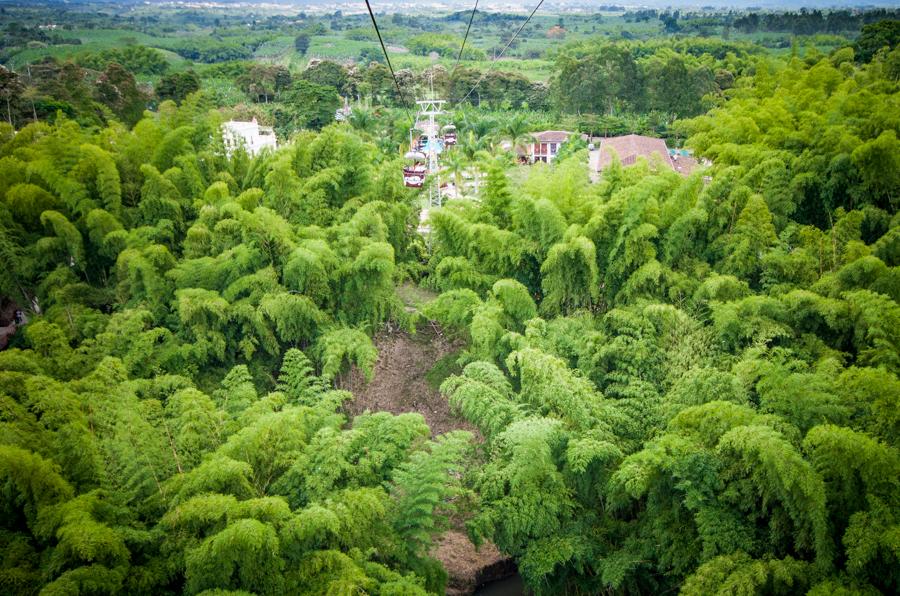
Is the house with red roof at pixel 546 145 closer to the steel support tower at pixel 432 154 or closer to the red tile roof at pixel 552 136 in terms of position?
the red tile roof at pixel 552 136

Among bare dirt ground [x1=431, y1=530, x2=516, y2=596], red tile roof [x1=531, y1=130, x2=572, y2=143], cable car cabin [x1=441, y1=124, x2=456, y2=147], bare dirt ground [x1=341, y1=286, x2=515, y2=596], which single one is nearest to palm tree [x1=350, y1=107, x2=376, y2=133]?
cable car cabin [x1=441, y1=124, x2=456, y2=147]

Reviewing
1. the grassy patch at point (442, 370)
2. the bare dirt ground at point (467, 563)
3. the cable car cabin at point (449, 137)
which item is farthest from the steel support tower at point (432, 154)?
the bare dirt ground at point (467, 563)

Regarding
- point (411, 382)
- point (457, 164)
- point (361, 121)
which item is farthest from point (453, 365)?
point (361, 121)

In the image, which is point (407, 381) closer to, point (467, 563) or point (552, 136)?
point (467, 563)

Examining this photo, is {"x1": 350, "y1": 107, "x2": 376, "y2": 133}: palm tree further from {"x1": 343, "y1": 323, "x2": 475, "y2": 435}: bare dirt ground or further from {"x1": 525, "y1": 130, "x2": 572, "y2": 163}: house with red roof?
{"x1": 343, "y1": 323, "x2": 475, "y2": 435}: bare dirt ground

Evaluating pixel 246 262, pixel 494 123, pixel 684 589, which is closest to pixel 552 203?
pixel 246 262
